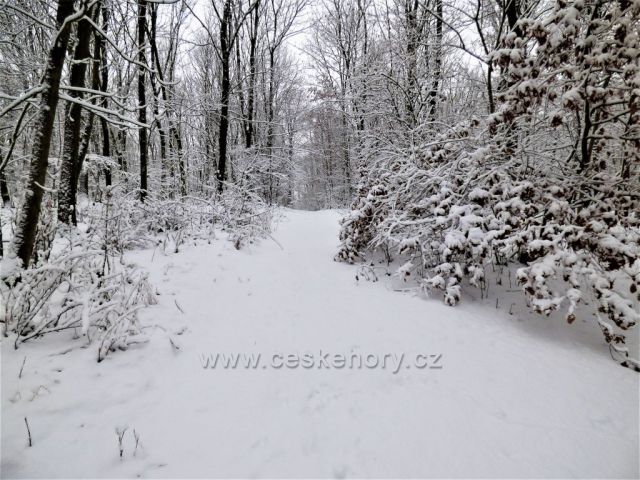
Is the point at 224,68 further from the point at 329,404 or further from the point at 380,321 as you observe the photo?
the point at 329,404

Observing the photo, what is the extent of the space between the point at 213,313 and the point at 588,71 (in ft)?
16.0

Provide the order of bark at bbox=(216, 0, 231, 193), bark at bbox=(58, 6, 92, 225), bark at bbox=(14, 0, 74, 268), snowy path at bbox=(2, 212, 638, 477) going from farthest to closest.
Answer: bark at bbox=(216, 0, 231, 193)
bark at bbox=(58, 6, 92, 225)
bark at bbox=(14, 0, 74, 268)
snowy path at bbox=(2, 212, 638, 477)

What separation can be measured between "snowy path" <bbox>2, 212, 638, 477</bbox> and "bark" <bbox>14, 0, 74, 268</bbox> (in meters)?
0.97

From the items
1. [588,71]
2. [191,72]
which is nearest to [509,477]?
[588,71]

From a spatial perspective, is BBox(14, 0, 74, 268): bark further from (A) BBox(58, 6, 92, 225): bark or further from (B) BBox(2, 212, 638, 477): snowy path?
(A) BBox(58, 6, 92, 225): bark

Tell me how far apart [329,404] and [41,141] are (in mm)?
3412

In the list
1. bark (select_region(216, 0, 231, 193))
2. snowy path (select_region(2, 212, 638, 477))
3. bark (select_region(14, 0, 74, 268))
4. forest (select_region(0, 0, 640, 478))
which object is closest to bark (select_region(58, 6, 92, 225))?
forest (select_region(0, 0, 640, 478))

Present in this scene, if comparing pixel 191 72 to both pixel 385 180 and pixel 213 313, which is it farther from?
pixel 213 313

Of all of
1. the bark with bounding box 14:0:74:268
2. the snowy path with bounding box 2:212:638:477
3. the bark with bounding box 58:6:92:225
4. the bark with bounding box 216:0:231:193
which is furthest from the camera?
the bark with bounding box 216:0:231:193

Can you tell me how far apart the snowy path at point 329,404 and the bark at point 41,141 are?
3.17 ft

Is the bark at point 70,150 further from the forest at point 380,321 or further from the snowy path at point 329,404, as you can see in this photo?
the snowy path at point 329,404

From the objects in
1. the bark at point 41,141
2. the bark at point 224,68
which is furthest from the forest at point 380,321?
the bark at point 224,68

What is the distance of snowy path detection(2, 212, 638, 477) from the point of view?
1.97 meters

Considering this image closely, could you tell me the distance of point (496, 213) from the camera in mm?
4297
